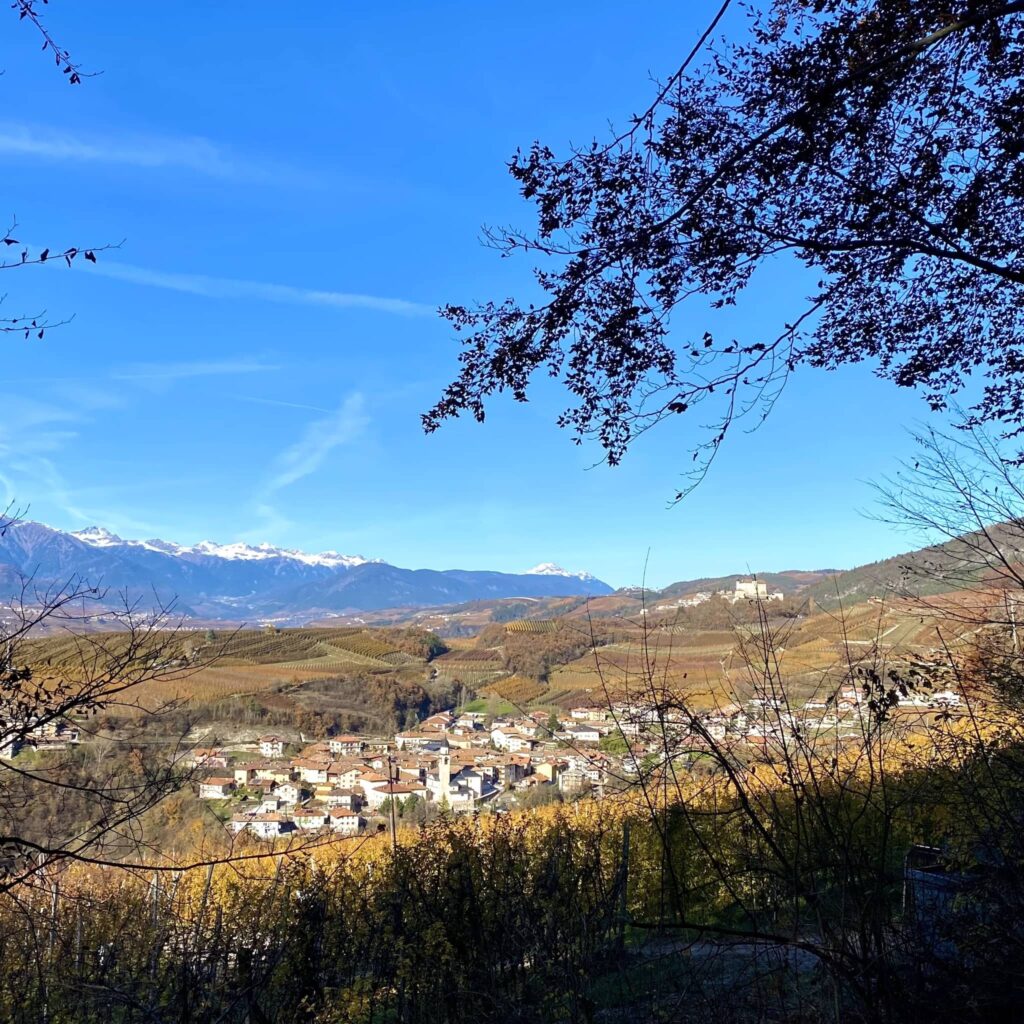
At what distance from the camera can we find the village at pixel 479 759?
239cm

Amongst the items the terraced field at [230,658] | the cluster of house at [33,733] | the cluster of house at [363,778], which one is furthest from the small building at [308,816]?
the cluster of house at [33,733]

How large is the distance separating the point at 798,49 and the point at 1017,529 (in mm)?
2653

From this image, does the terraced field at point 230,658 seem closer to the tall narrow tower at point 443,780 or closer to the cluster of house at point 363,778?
the cluster of house at point 363,778

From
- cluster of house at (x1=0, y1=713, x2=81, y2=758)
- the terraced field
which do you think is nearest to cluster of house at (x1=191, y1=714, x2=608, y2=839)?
the terraced field

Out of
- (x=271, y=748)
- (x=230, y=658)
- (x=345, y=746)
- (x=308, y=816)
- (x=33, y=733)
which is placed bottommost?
(x=308, y=816)

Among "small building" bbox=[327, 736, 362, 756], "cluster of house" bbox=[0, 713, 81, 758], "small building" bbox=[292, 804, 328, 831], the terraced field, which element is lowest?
"small building" bbox=[292, 804, 328, 831]

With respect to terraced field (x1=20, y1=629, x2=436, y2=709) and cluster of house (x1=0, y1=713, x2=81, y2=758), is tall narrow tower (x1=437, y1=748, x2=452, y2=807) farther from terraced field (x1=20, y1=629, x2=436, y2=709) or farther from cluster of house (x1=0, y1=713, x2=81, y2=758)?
cluster of house (x1=0, y1=713, x2=81, y2=758)

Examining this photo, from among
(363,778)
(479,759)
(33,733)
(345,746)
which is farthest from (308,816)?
(345,746)

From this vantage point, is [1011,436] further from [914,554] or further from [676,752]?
[676,752]

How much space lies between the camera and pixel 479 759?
40438mm

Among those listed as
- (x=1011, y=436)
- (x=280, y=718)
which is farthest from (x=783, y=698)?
(x=280, y=718)

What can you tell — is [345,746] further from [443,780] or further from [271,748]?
[443,780]

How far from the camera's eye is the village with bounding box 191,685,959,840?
7.83 ft

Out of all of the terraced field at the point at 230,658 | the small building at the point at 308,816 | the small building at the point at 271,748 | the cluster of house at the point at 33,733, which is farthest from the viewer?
the small building at the point at 271,748
